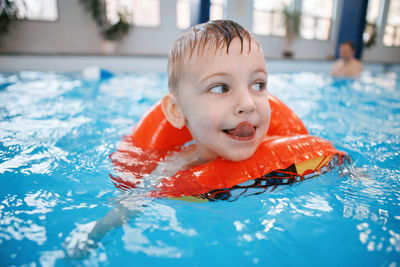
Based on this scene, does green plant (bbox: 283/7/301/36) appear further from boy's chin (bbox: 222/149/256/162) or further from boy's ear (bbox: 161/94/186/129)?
boy's chin (bbox: 222/149/256/162)

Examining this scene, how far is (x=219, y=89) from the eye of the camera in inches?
44.5

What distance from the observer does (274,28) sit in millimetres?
11352

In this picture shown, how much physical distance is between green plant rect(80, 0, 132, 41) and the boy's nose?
858 cm

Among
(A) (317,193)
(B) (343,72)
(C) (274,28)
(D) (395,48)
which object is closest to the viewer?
(A) (317,193)

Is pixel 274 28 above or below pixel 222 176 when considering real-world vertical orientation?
above

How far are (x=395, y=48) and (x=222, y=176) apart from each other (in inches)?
646

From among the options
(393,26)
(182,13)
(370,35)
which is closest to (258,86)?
(182,13)

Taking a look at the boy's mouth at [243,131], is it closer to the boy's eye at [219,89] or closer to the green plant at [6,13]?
the boy's eye at [219,89]

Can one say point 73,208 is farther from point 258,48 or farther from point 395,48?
point 395,48

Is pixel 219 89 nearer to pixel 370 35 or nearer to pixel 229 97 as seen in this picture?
pixel 229 97

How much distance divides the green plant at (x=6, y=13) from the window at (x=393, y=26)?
1456 centimetres

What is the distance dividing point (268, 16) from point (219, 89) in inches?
438

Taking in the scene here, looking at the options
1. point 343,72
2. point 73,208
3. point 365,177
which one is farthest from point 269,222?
point 343,72

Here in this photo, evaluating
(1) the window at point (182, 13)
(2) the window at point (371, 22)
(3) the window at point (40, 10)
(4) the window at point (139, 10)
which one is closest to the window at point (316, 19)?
(2) the window at point (371, 22)
